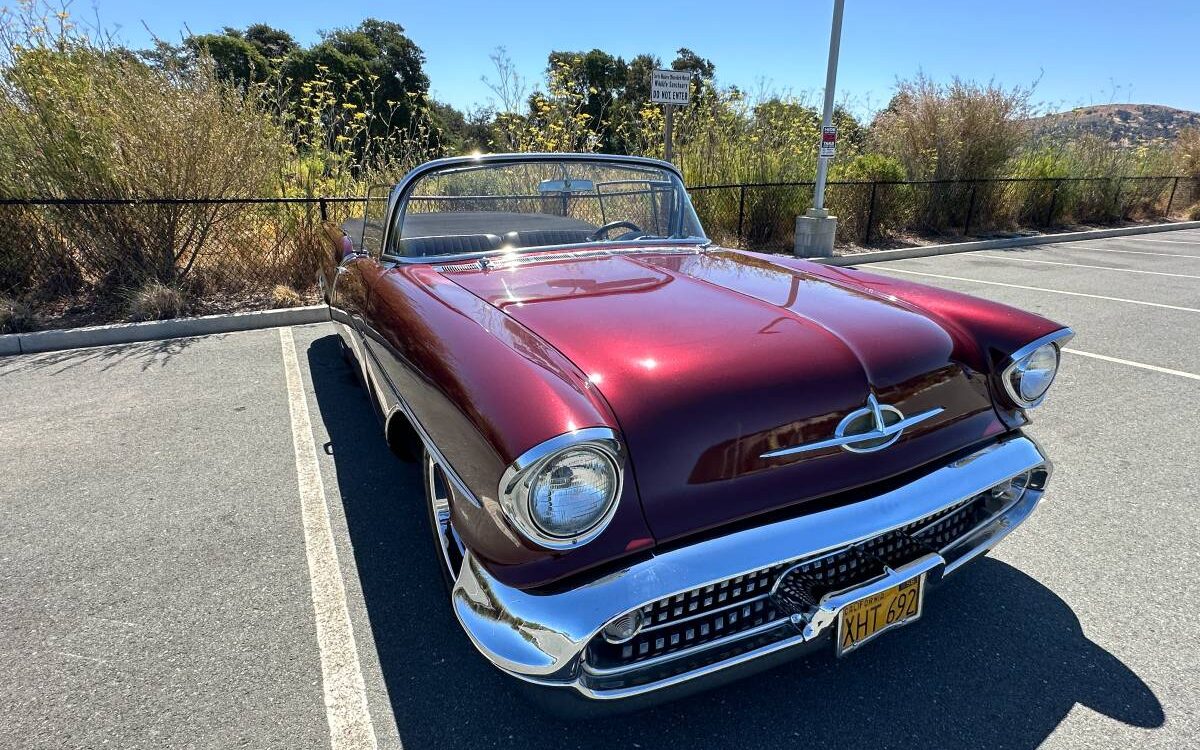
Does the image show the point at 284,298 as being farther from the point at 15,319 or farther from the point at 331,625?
the point at 331,625

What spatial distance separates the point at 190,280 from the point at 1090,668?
24.1 feet

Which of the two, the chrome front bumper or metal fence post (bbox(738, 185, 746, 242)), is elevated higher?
metal fence post (bbox(738, 185, 746, 242))

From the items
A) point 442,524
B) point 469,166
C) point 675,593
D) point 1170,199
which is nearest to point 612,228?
point 469,166

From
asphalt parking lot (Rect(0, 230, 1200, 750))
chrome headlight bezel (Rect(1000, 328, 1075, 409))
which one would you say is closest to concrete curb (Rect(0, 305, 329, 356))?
asphalt parking lot (Rect(0, 230, 1200, 750))

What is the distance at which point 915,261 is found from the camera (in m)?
10.1

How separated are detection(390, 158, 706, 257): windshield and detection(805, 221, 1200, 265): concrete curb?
21.8 feet

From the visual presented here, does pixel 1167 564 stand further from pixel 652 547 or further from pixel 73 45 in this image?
pixel 73 45

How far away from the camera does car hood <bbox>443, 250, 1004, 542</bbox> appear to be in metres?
1.51

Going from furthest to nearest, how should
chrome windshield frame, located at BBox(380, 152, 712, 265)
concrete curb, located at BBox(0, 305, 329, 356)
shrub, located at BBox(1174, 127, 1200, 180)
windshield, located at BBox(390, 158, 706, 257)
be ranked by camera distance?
shrub, located at BBox(1174, 127, 1200, 180)
concrete curb, located at BBox(0, 305, 329, 356)
windshield, located at BBox(390, 158, 706, 257)
chrome windshield frame, located at BBox(380, 152, 712, 265)

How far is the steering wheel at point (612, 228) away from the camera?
3185 mm

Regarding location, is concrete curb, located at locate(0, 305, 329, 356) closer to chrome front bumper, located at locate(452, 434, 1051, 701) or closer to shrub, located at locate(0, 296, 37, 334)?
shrub, located at locate(0, 296, 37, 334)

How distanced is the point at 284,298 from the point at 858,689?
6275mm

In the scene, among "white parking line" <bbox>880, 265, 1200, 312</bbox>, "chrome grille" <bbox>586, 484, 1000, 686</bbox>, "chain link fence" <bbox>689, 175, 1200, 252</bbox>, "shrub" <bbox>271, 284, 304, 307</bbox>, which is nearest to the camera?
"chrome grille" <bbox>586, 484, 1000, 686</bbox>

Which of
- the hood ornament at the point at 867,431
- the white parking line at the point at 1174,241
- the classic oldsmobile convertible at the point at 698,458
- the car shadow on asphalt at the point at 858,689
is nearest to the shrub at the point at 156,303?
the classic oldsmobile convertible at the point at 698,458
